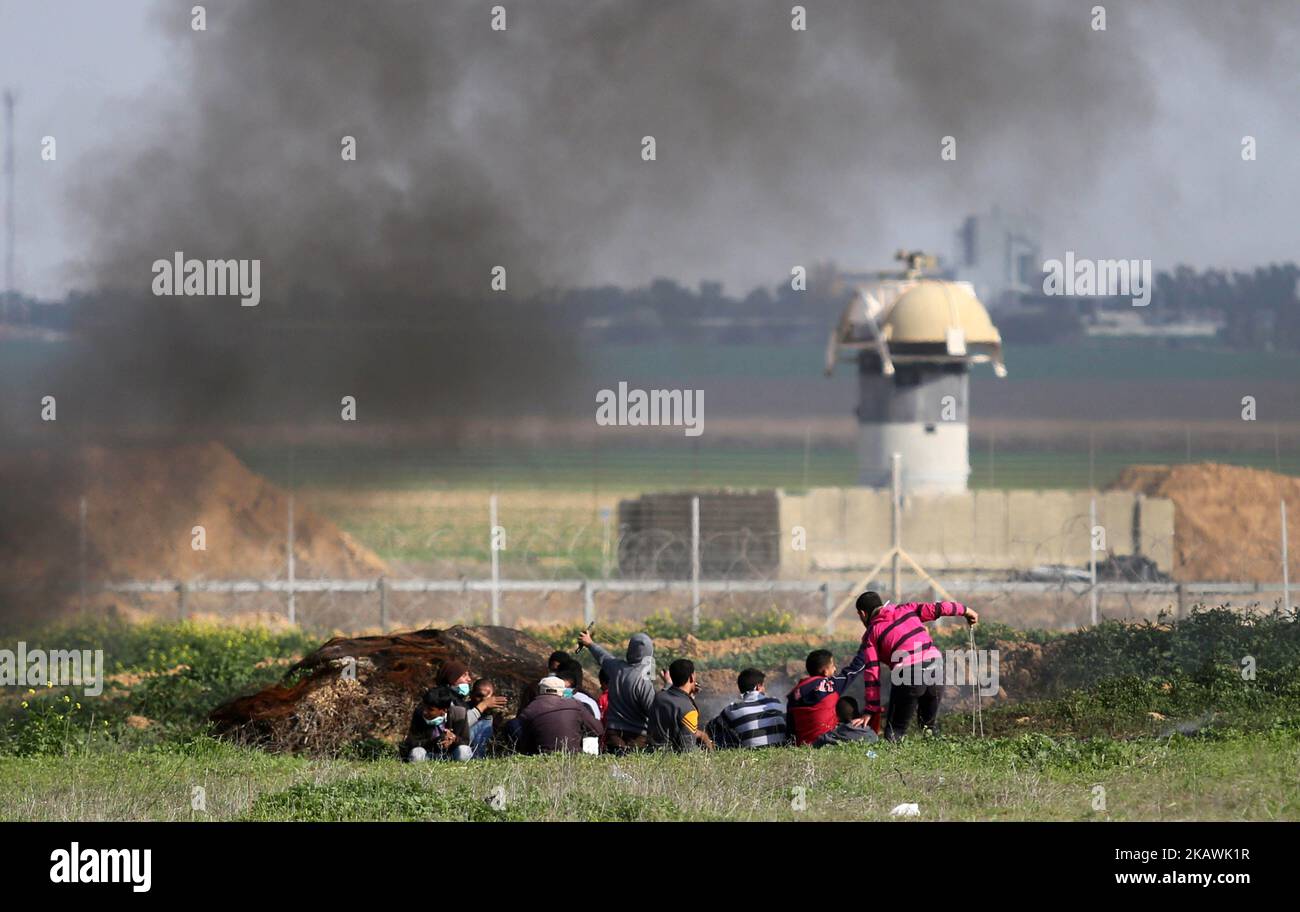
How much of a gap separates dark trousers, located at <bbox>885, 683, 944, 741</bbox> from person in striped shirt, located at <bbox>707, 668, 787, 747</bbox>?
91 cm

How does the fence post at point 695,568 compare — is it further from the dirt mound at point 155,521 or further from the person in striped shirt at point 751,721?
the dirt mound at point 155,521

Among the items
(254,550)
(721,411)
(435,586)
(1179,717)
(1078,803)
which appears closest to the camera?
(1078,803)

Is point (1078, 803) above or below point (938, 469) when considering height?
below

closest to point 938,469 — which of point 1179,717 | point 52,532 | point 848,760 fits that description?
point 52,532

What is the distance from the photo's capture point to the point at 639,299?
315 ft

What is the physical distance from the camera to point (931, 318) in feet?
105

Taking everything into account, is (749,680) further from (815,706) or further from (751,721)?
(815,706)

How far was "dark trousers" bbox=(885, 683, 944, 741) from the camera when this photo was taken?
45.3 feet

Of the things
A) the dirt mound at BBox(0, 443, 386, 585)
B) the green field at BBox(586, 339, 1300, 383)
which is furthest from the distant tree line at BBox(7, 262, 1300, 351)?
the dirt mound at BBox(0, 443, 386, 585)

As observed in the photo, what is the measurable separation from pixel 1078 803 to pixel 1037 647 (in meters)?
8.49

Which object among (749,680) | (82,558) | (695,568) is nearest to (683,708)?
(749,680)

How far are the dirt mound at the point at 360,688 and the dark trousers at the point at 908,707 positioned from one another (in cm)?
372
